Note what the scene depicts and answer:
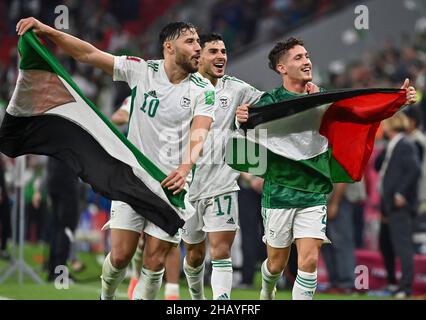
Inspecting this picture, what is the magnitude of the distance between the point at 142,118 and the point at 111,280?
1.39 m

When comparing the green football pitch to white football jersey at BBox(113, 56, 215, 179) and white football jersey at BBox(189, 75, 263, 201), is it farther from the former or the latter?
white football jersey at BBox(113, 56, 215, 179)

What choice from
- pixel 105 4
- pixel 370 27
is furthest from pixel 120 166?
Result: pixel 105 4

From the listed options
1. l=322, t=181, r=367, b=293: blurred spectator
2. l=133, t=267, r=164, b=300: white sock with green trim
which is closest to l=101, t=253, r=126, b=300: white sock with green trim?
l=133, t=267, r=164, b=300: white sock with green trim

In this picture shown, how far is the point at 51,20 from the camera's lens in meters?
22.3

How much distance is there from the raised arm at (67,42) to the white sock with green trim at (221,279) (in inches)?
92.2

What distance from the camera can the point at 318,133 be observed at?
923 centimetres

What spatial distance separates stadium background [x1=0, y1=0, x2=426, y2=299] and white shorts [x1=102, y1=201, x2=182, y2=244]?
4.26 metres

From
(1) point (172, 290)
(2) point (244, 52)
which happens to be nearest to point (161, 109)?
(1) point (172, 290)

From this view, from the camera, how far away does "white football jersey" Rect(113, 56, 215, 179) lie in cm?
849

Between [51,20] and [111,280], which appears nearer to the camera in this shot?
[111,280]

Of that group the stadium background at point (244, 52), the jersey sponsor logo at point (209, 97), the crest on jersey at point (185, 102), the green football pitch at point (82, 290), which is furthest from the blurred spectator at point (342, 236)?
the crest on jersey at point (185, 102)

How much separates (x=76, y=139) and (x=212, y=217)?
167 centimetres

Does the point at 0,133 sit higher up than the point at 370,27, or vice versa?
the point at 370,27

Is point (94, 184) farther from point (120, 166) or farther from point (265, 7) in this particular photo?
point (265, 7)
